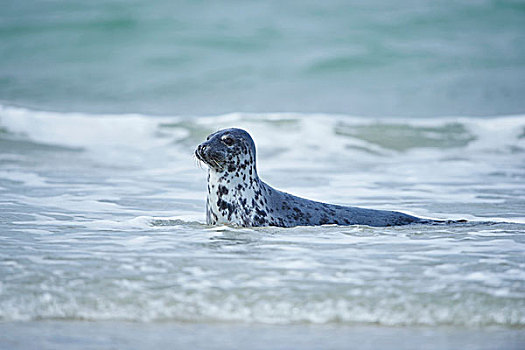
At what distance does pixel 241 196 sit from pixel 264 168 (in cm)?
549

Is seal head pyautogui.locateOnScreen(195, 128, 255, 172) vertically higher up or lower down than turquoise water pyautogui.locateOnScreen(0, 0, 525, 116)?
lower down

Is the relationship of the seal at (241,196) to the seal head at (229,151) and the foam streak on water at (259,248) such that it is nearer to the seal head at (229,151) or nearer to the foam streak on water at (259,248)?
the seal head at (229,151)

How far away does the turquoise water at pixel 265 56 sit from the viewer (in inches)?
713

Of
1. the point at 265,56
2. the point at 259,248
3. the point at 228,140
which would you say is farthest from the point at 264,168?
the point at 265,56

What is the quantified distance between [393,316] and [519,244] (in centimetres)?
202

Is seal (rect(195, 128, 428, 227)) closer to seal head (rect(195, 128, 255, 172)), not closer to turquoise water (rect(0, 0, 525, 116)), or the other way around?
seal head (rect(195, 128, 255, 172))

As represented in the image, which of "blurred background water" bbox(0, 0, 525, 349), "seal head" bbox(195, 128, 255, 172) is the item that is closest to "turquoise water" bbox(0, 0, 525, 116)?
"blurred background water" bbox(0, 0, 525, 349)

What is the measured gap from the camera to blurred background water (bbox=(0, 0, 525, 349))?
3.80 metres

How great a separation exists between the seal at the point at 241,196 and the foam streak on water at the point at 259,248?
6.4 inches

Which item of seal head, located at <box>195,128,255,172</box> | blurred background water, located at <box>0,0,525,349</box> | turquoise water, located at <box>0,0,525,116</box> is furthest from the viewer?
turquoise water, located at <box>0,0,525,116</box>

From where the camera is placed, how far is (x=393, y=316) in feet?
12.4

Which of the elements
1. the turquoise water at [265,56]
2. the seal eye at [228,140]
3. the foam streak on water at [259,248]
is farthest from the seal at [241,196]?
the turquoise water at [265,56]

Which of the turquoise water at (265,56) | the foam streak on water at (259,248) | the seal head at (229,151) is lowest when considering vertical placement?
the foam streak on water at (259,248)

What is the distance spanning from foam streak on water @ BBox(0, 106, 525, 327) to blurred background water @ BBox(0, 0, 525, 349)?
0.02 m
